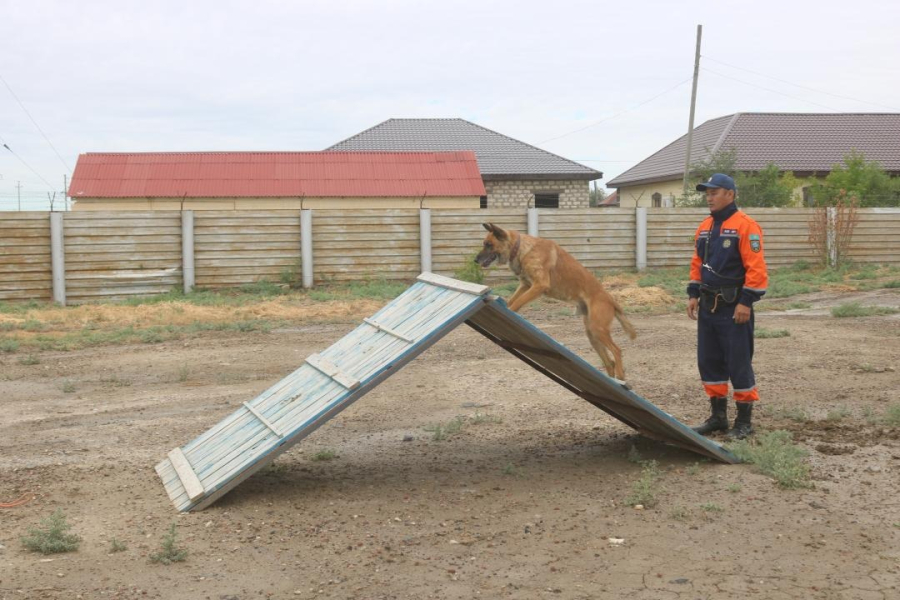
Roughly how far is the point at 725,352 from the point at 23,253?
1507 cm

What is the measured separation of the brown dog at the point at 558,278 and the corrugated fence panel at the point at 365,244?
38.5 ft

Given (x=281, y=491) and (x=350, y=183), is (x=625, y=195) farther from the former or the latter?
(x=281, y=491)

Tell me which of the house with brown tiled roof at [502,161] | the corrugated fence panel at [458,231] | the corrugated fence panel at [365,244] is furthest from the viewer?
the house with brown tiled roof at [502,161]

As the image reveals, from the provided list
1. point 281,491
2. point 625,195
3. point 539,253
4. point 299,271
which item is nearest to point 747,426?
point 539,253

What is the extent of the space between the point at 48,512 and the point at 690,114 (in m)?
30.6

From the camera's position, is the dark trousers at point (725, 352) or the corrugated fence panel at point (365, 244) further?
the corrugated fence panel at point (365, 244)

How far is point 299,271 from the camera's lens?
749 inches

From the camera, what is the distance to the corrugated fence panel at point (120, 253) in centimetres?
1784

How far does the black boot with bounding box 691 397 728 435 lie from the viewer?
693 centimetres

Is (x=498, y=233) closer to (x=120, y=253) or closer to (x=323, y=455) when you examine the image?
(x=323, y=455)

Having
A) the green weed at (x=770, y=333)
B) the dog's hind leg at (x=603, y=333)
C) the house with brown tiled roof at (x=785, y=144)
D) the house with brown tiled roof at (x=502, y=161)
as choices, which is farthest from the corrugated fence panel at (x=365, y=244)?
the house with brown tiled roof at (x=785, y=144)

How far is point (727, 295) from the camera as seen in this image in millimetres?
6586

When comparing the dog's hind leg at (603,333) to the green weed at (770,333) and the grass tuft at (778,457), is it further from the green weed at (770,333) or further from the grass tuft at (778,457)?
the green weed at (770,333)

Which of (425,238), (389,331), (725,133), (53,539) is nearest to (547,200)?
(725,133)
